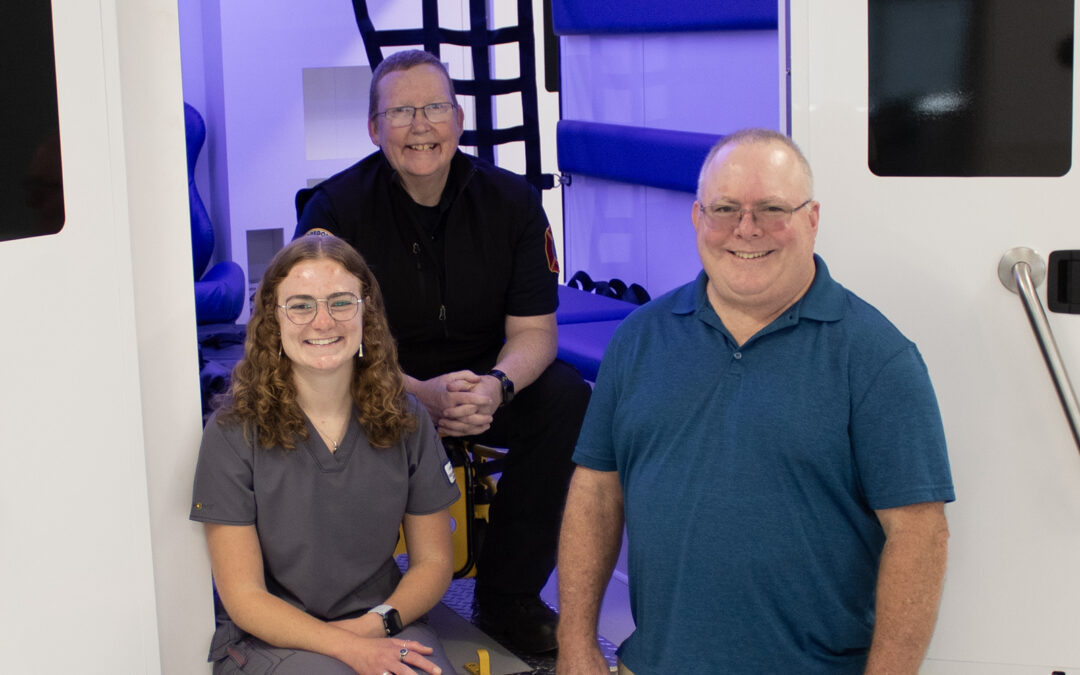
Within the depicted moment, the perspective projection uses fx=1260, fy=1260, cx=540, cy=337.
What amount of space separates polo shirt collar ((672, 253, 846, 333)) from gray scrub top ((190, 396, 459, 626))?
0.71 metres

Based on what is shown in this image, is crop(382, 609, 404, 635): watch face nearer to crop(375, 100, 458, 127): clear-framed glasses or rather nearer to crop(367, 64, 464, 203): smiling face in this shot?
crop(367, 64, 464, 203): smiling face

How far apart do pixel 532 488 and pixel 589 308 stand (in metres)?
1.66

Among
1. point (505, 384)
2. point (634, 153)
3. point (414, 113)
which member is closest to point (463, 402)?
point (505, 384)

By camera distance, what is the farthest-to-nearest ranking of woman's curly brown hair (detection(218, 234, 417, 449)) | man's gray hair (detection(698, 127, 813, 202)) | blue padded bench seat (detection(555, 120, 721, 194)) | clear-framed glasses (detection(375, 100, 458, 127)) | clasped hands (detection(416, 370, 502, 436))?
blue padded bench seat (detection(555, 120, 721, 194)) → clear-framed glasses (detection(375, 100, 458, 127)) → clasped hands (detection(416, 370, 502, 436)) → woman's curly brown hair (detection(218, 234, 417, 449)) → man's gray hair (detection(698, 127, 813, 202))

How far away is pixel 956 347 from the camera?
2.02 metres

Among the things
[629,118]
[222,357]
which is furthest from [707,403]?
[222,357]

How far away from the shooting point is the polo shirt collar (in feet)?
6.03

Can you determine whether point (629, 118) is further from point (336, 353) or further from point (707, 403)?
point (707, 403)

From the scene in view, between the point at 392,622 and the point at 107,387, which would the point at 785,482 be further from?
the point at 107,387

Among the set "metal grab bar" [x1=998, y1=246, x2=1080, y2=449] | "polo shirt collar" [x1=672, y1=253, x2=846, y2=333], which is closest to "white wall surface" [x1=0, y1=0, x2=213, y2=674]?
"polo shirt collar" [x1=672, y1=253, x2=846, y2=333]

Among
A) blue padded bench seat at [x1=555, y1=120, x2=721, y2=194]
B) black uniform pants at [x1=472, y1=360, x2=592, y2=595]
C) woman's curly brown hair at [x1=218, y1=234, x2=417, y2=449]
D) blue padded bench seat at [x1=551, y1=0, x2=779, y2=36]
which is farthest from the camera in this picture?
blue padded bench seat at [x1=555, y1=120, x2=721, y2=194]

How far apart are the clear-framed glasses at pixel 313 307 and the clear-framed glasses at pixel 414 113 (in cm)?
88

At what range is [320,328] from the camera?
2293mm

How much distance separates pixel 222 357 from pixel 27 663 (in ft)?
13.2
